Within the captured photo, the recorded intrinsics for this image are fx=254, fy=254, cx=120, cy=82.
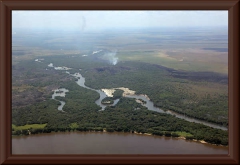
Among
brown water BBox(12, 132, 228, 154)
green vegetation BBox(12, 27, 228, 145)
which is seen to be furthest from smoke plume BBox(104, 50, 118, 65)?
brown water BBox(12, 132, 228, 154)

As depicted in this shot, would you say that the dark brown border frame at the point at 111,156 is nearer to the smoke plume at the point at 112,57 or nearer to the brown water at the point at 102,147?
the brown water at the point at 102,147

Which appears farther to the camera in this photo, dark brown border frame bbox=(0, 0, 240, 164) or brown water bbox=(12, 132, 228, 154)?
brown water bbox=(12, 132, 228, 154)

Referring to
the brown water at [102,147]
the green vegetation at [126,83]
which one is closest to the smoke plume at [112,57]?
the green vegetation at [126,83]

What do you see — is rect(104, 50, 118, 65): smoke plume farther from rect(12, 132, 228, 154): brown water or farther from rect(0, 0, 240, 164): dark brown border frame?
rect(0, 0, 240, 164): dark brown border frame

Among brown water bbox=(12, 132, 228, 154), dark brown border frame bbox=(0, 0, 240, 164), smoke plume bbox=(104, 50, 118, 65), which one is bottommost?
brown water bbox=(12, 132, 228, 154)

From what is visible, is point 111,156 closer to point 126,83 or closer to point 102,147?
point 102,147

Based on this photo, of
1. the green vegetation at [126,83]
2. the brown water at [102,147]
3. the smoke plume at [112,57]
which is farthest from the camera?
the smoke plume at [112,57]

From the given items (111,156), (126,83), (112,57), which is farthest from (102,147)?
(112,57)
